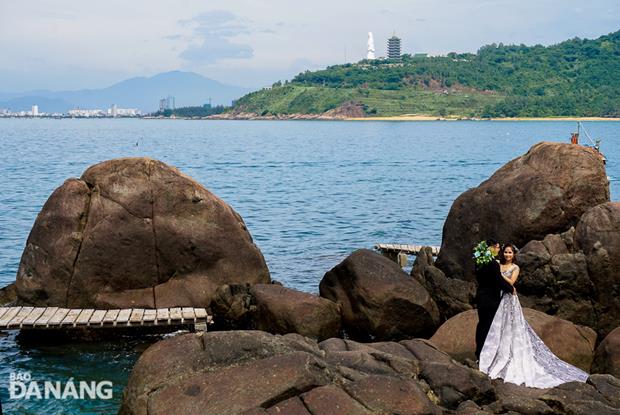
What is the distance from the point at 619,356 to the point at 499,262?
112 inches

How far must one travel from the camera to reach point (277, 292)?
18.1 m

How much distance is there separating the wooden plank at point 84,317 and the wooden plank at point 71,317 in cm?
9

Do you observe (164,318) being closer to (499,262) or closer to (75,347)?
(75,347)

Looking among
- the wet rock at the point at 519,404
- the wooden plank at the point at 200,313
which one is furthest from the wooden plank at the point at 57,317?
the wet rock at the point at 519,404

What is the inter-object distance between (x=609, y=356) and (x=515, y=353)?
1.86 meters

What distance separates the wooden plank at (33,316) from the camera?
17.0 metres

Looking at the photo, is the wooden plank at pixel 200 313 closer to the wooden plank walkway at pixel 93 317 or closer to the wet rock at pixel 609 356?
the wooden plank walkway at pixel 93 317

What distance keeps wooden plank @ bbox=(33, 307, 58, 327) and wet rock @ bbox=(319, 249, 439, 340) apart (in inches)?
275

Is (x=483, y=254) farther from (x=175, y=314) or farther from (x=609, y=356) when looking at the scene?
(x=175, y=314)

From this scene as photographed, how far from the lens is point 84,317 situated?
17.4m

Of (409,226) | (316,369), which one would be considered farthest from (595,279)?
(409,226)

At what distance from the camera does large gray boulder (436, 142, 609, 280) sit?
19.2 meters

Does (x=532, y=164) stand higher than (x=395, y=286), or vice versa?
(x=532, y=164)

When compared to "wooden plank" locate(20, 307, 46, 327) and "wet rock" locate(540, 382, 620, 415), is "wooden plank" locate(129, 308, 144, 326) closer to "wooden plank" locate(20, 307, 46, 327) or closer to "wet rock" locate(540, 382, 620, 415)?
"wooden plank" locate(20, 307, 46, 327)
